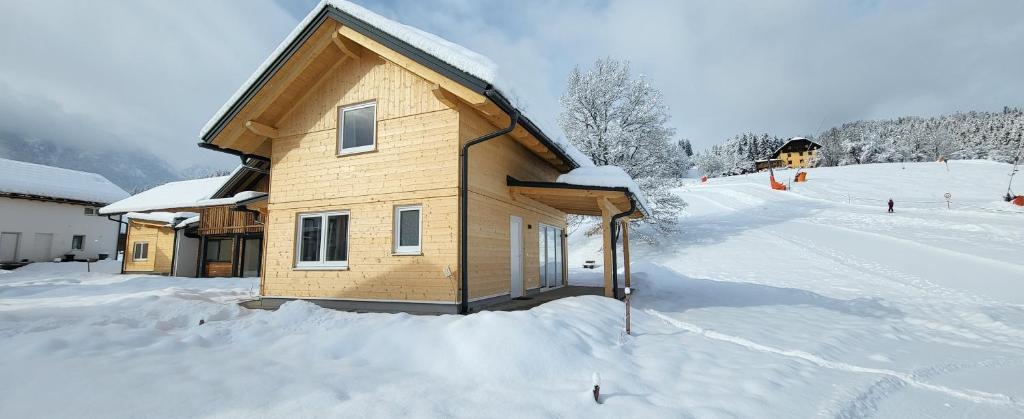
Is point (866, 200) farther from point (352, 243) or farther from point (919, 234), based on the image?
point (352, 243)

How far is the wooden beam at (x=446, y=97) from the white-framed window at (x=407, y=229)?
2128 mm

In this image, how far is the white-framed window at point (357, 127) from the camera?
32.2 feet

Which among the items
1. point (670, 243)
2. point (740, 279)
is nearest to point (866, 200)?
point (670, 243)

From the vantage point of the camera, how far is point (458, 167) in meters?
8.70

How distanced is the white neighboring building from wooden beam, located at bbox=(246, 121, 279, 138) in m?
28.7

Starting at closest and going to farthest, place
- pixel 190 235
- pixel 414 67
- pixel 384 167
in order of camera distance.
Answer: pixel 414 67 → pixel 384 167 → pixel 190 235

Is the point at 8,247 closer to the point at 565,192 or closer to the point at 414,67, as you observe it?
the point at 414,67

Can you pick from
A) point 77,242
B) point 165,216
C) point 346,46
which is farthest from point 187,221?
point 346,46

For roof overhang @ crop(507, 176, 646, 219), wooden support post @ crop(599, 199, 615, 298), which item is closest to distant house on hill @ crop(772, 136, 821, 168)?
→ roof overhang @ crop(507, 176, 646, 219)

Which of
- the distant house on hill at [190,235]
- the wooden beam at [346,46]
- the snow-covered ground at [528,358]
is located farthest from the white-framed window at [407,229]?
the distant house on hill at [190,235]

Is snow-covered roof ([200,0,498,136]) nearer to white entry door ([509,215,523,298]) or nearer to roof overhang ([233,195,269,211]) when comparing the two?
roof overhang ([233,195,269,211])

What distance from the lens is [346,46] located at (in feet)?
32.0

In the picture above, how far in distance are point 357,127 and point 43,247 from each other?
32.6m

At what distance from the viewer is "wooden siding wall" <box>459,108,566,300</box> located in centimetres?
913
